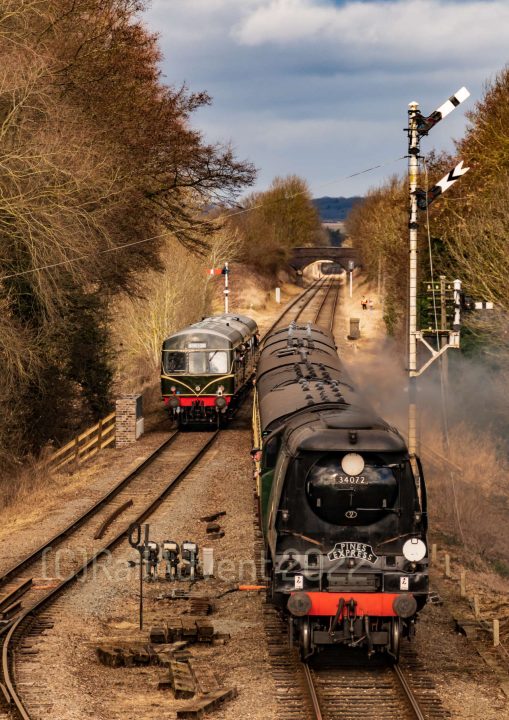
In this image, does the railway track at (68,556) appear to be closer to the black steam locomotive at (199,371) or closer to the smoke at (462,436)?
the black steam locomotive at (199,371)

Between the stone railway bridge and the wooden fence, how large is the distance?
81.8m

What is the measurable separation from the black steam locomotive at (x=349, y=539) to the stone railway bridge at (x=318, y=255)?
328 feet

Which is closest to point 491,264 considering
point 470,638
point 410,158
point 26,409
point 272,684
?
point 410,158

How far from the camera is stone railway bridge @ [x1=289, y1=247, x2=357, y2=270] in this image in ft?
368

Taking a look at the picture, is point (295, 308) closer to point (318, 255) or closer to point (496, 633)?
point (318, 255)

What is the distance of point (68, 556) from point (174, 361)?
42.8ft

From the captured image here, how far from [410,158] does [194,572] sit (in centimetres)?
950

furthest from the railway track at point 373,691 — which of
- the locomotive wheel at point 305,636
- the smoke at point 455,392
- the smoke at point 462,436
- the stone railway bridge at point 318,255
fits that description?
the stone railway bridge at point 318,255

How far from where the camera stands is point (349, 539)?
12.1 metres

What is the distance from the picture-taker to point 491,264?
30641 millimetres

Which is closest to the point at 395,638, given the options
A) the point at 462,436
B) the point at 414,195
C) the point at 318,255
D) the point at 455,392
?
the point at 414,195

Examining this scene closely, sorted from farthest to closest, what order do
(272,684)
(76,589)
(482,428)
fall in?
(482,428) → (76,589) → (272,684)

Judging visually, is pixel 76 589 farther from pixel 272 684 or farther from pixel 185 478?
pixel 185 478

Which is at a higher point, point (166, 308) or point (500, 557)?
point (166, 308)
